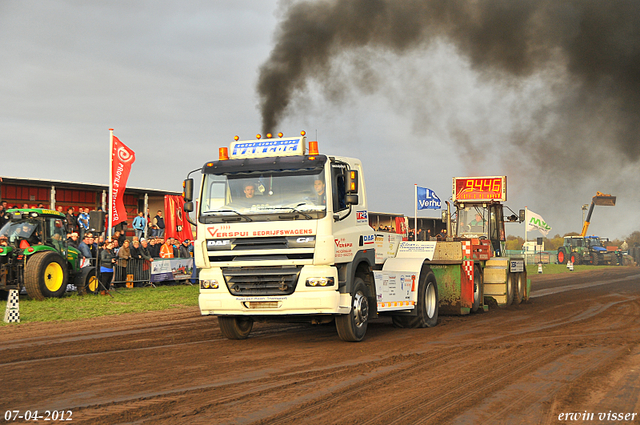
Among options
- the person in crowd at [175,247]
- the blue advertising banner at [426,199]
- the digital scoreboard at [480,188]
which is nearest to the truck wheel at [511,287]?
the digital scoreboard at [480,188]

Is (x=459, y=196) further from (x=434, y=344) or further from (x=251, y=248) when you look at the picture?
(x=251, y=248)

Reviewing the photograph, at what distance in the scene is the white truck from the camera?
9.43 m

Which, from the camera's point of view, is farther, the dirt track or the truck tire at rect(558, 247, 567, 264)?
the truck tire at rect(558, 247, 567, 264)

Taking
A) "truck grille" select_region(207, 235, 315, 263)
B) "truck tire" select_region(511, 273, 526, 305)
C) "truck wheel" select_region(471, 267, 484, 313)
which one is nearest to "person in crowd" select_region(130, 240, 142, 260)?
"truck wheel" select_region(471, 267, 484, 313)

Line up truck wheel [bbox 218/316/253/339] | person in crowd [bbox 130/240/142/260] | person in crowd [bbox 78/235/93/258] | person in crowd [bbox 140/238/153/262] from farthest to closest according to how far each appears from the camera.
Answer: person in crowd [bbox 140/238/153/262] < person in crowd [bbox 130/240/142/260] < person in crowd [bbox 78/235/93/258] < truck wheel [bbox 218/316/253/339]

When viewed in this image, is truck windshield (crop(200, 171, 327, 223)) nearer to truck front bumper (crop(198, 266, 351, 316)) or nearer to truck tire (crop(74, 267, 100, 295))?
truck front bumper (crop(198, 266, 351, 316))

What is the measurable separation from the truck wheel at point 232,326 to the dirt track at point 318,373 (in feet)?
0.59

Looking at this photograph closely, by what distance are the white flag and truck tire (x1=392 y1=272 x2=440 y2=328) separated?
122 feet

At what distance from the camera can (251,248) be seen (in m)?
9.55

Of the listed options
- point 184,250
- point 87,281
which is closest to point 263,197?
point 87,281

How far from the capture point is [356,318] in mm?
10180

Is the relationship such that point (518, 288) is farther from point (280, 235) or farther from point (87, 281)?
point (87, 281)

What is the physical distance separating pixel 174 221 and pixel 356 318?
1630 cm

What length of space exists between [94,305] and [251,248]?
734cm
